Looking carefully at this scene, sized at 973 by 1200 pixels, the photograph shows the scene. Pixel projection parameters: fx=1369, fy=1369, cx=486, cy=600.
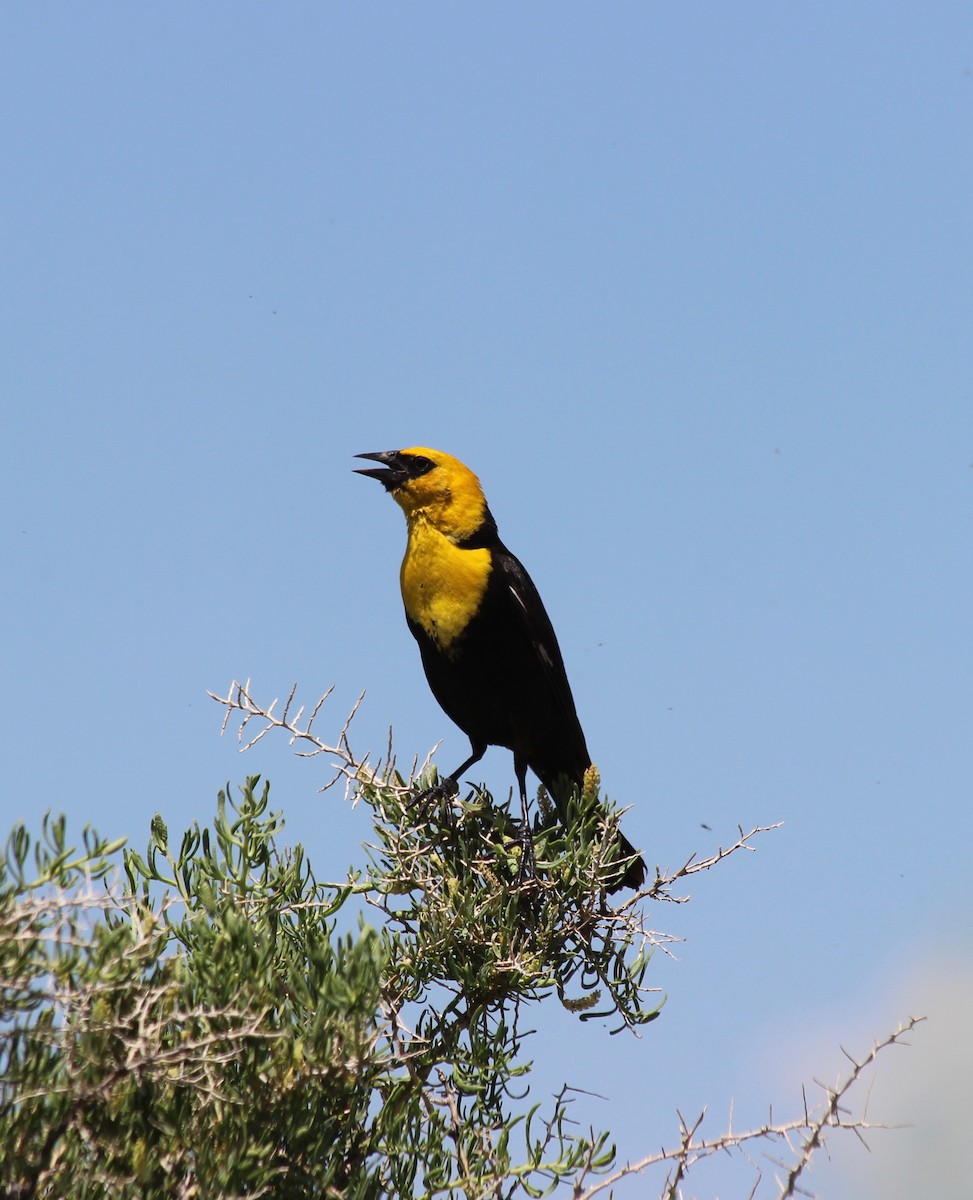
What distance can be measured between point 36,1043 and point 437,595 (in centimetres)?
262

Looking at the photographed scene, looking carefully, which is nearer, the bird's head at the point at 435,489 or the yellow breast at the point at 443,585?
the yellow breast at the point at 443,585

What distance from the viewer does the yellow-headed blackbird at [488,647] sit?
16.6 feet

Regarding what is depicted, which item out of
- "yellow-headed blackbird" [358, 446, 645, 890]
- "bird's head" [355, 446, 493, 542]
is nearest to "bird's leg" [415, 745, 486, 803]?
"yellow-headed blackbird" [358, 446, 645, 890]

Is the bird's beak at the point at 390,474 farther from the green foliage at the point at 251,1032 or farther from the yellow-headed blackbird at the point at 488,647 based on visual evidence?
the green foliage at the point at 251,1032

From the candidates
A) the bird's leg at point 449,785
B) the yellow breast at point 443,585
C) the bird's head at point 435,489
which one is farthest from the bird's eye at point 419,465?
the bird's leg at point 449,785

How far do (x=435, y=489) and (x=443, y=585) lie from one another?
46 centimetres

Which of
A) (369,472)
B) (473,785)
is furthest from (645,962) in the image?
(369,472)

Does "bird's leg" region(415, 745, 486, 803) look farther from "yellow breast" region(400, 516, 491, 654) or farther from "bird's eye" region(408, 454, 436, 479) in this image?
"bird's eye" region(408, 454, 436, 479)

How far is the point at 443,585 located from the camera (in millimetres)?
5105

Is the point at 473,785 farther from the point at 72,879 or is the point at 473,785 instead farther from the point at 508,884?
the point at 72,879

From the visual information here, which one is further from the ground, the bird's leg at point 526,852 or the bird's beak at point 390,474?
the bird's beak at point 390,474

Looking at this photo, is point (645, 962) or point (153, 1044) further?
point (645, 962)

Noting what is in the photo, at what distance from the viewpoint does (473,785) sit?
4.48 m

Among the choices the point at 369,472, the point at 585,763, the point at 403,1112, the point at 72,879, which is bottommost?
the point at 403,1112
